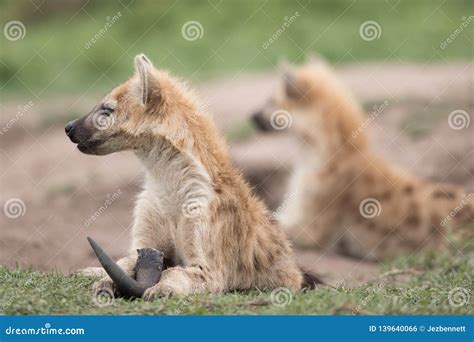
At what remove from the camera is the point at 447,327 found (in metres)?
6.02

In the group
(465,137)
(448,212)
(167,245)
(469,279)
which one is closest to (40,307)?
(167,245)

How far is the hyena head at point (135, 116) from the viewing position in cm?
666

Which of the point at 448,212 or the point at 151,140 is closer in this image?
the point at 151,140

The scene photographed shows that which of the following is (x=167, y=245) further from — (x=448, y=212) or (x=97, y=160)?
(x=97, y=160)

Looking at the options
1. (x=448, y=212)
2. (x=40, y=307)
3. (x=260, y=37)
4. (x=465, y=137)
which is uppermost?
(x=260, y=37)

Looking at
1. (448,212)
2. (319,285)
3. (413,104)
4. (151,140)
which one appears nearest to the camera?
(151,140)

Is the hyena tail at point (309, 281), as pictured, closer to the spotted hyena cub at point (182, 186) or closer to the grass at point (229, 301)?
the spotted hyena cub at point (182, 186)

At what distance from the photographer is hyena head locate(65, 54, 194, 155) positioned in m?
6.66

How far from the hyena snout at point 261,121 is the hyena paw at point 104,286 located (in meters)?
5.97

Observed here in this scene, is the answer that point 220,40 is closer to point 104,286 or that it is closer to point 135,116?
point 135,116

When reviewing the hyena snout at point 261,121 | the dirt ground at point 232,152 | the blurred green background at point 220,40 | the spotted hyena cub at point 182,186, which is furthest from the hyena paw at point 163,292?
the blurred green background at point 220,40

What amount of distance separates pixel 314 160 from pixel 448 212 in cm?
169

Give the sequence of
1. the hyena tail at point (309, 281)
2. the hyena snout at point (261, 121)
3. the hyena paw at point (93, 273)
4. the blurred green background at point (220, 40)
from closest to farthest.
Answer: the hyena paw at point (93, 273) < the hyena tail at point (309, 281) < the hyena snout at point (261, 121) < the blurred green background at point (220, 40)

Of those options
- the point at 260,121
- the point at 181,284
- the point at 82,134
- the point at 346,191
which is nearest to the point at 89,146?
the point at 82,134
